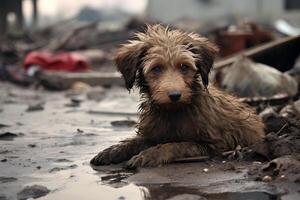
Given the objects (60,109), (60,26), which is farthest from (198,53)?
(60,26)

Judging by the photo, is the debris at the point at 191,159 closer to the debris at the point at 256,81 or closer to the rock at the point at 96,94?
the debris at the point at 256,81

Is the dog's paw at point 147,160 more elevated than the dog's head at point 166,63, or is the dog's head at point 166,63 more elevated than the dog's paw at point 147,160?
the dog's head at point 166,63

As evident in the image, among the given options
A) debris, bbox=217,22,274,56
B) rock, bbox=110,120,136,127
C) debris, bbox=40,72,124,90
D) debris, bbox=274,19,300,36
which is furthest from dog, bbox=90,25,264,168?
debris, bbox=274,19,300,36

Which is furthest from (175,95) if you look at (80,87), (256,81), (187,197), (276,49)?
(80,87)

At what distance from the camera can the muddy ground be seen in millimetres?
4965

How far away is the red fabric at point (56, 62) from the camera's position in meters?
17.7

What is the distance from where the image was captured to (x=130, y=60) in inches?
250

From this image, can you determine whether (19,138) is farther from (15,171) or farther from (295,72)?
(295,72)

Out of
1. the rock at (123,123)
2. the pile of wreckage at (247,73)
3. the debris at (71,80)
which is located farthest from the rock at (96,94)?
the rock at (123,123)

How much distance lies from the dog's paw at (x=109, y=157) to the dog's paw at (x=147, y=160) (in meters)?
0.29

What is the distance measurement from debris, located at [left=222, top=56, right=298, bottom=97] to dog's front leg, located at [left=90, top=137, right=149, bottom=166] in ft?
13.7

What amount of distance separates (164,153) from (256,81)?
15.4 ft

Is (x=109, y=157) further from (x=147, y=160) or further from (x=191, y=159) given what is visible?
(x=191, y=159)

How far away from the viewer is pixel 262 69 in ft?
34.6
